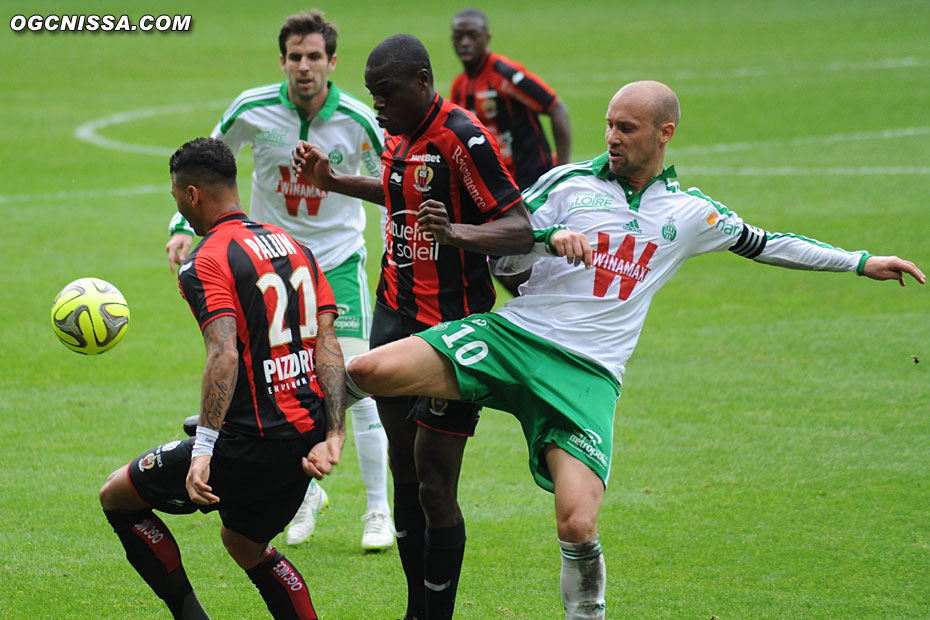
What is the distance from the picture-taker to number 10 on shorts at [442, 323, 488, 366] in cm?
473


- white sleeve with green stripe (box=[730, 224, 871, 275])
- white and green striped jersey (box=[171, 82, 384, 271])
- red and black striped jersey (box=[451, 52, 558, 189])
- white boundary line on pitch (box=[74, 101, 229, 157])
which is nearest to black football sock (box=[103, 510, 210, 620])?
white and green striped jersey (box=[171, 82, 384, 271])

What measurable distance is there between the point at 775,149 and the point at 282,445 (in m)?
16.1

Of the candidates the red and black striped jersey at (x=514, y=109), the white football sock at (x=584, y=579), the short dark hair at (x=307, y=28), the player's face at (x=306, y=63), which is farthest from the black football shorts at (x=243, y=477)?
the red and black striped jersey at (x=514, y=109)

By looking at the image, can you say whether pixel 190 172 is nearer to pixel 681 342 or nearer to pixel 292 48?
pixel 292 48

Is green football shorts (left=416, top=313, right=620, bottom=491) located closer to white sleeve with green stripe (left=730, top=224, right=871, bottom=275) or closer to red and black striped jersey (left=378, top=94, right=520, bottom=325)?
red and black striped jersey (left=378, top=94, right=520, bottom=325)

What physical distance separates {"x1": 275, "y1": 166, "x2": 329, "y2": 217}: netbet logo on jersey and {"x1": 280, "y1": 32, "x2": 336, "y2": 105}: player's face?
0.47 meters

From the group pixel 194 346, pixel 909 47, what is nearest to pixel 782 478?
pixel 194 346

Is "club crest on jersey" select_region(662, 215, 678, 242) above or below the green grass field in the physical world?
above

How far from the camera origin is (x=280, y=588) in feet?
15.6

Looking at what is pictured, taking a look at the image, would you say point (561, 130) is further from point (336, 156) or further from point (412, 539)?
point (412, 539)

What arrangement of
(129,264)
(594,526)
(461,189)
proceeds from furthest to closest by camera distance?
1. (129,264)
2. (461,189)
3. (594,526)

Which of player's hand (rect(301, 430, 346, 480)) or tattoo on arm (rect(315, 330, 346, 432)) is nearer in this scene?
player's hand (rect(301, 430, 346, 480))

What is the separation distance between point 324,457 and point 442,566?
902 mm

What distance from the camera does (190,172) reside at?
4641mm
